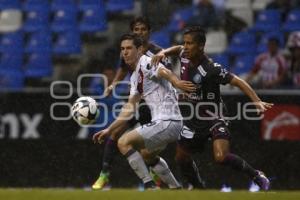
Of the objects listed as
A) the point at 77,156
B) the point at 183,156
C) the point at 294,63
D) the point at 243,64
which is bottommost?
the point at 77,156

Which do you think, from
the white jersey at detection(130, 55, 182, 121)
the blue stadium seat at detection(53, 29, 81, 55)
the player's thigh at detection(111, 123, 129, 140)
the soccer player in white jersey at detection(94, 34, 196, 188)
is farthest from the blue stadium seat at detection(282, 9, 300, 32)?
the white jersey at detection(130, 55, 182, 121)

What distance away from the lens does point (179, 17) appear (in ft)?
48.8

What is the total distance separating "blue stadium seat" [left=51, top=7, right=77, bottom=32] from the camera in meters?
15.1

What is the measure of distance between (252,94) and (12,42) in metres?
6.75

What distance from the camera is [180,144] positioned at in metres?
10.0

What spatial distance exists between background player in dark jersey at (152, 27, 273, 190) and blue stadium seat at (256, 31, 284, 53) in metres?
4.12

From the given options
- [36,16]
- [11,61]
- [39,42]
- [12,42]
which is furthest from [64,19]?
[11,61]

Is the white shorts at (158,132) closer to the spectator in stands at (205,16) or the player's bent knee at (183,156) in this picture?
the player's bent knee at (183,156)

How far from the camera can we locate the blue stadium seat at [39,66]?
47.5ft

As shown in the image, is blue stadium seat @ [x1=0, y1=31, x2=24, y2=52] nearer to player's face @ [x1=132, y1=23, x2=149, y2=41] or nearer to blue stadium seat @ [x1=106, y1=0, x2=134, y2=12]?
blue stadium seat @ [x1=106, y1=0, x2=134, y2=12]

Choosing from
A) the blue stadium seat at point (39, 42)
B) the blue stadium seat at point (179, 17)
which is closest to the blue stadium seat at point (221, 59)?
the blue stadium seat at point (179, 17)

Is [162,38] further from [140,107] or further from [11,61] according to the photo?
[140,107]

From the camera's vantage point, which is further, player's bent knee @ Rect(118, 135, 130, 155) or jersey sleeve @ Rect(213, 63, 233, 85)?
jersey sleeve @ Rect(213, 63, 233, 85)

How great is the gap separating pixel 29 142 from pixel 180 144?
3.04 meters
